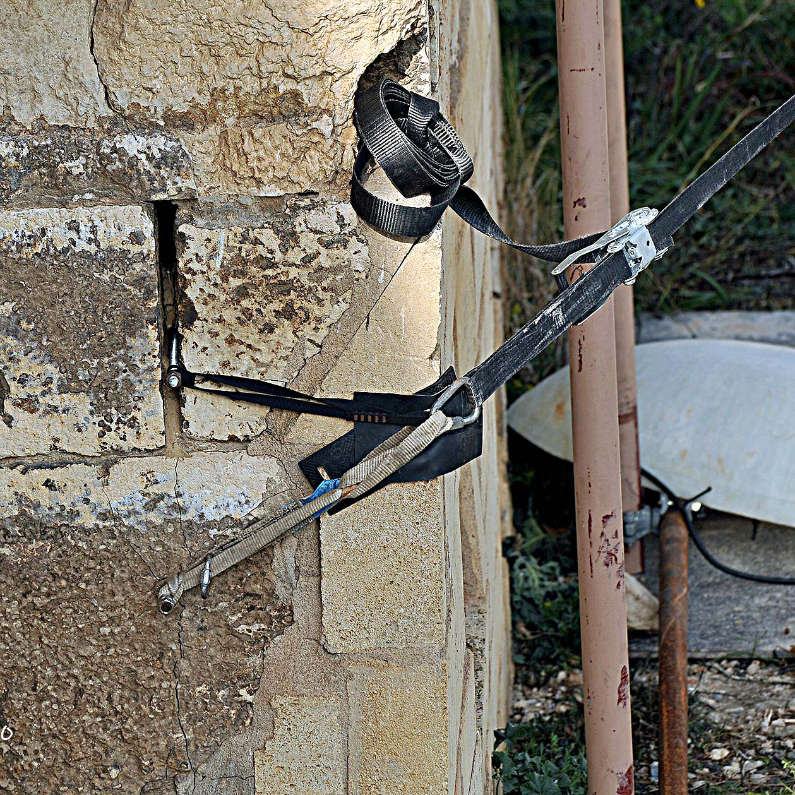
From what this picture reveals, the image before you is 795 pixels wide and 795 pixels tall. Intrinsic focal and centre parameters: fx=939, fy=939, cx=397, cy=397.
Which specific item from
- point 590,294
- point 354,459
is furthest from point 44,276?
point 590,294

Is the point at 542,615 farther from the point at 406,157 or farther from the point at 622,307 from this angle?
the point at 406,157

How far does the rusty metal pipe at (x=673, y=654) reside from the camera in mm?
1994

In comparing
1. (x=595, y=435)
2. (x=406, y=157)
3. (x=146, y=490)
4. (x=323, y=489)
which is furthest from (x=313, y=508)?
(x=595, y=435)

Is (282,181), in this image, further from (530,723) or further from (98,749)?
(530,723)

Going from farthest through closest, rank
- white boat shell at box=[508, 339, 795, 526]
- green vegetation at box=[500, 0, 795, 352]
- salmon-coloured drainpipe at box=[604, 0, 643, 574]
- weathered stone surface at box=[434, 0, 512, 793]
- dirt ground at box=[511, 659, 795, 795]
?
green vegetation at box=[500, 0, 795, 352]
white boat shell at box=[508, 339, 795, 526]
salmon-coloured drainpipe at box=[604, 0, 643, 574]
dirt ground at box=[511, 659, 795, 795]
weathered stone surface at box=[434, 0, 512, 793]

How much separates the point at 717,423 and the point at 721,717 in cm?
99

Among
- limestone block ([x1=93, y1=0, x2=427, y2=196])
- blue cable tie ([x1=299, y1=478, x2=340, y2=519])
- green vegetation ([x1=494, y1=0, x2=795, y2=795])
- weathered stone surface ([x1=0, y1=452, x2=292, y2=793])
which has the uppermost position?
green vegetation ([x1=494, y1=0, x2=795, y2=795])

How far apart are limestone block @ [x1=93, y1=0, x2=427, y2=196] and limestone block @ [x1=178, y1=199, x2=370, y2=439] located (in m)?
0.05

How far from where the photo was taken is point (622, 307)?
2.69 metres

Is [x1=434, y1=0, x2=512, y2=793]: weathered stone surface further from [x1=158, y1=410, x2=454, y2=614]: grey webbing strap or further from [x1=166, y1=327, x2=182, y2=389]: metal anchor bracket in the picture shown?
[x1=166, y1=327, x2=182, y2=389]: metal anchor bracket

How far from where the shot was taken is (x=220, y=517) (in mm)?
1247

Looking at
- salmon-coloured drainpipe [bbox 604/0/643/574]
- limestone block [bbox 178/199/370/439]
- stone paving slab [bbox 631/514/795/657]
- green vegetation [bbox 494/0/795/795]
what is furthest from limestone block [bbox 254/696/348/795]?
stone paving slab [bbox 631/514/795/657]

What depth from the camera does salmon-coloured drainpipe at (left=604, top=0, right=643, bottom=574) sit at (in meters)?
2.41

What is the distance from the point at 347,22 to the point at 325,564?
26.8 inches
